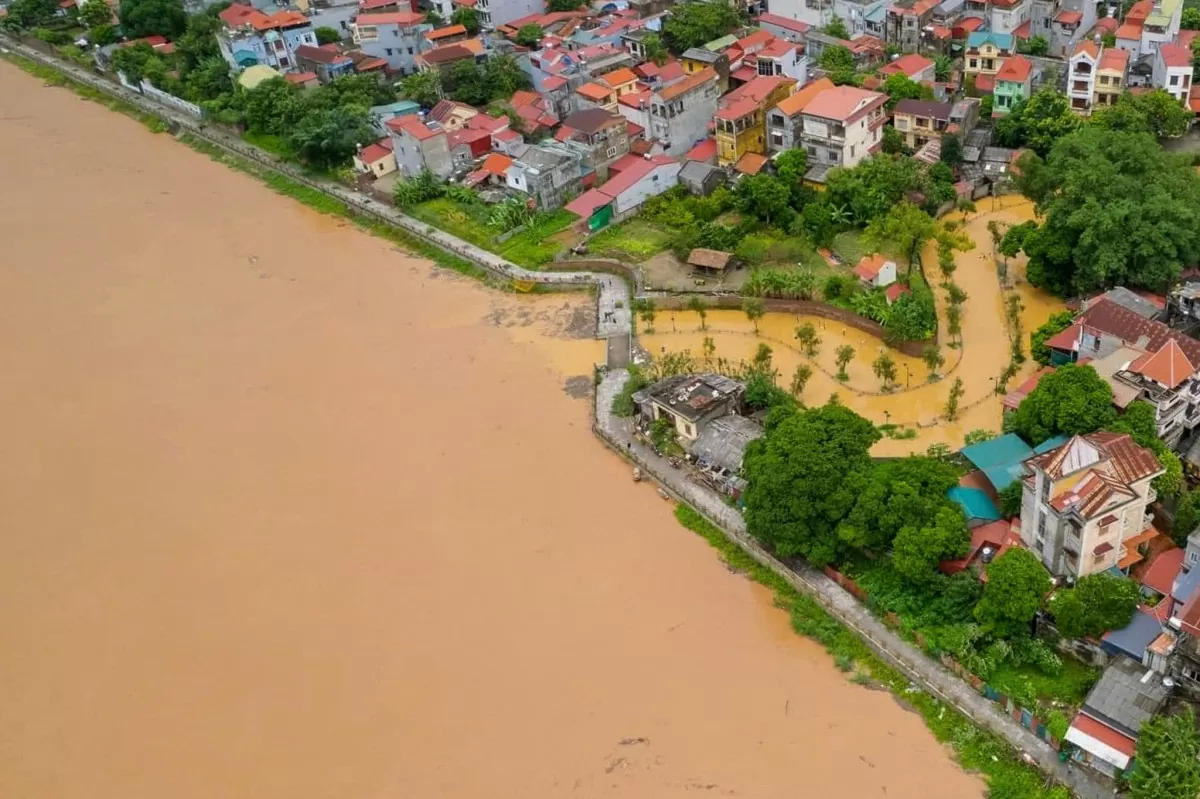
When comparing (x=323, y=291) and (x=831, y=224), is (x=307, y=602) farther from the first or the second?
(x=831, y=224)

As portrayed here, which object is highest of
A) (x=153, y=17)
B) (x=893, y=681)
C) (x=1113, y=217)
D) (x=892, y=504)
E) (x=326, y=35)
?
(x=153, y=17)

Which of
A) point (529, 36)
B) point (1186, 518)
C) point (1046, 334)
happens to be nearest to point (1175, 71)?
point (1046, 334)

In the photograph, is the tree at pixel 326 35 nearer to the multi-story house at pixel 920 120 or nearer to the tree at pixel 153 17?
the tree at pixel 153 17

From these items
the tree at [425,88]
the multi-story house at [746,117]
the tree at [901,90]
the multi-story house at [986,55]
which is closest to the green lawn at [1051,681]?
the multi-story house at [746,117]

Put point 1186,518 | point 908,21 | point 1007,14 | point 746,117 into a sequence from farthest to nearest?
point 908,21
point 1007,14
point 746,117
point 1186,518

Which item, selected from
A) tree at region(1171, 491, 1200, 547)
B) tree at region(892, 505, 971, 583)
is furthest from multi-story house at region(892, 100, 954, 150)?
tree at region(892, 505, 971, 583)

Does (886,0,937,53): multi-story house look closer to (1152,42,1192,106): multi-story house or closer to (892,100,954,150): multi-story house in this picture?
(892,100,954,150): multi-story house

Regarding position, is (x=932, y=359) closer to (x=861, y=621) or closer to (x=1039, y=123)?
(x=861, y=621)

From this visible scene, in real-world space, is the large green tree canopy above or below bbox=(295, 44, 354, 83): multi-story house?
below
